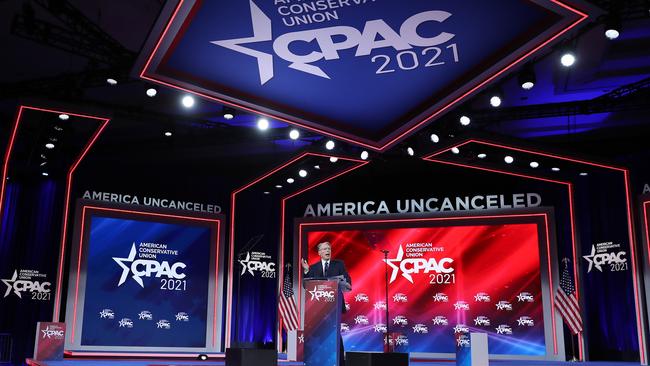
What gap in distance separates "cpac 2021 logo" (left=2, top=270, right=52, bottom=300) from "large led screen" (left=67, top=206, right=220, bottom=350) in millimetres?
432

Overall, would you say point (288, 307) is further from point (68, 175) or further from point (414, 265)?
point (68, 175)

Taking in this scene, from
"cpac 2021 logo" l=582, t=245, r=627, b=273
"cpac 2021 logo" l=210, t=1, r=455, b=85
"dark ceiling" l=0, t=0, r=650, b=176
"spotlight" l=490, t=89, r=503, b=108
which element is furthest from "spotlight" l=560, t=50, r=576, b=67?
"cpac 2021 logo" l=582, t=245, r=627, b=273

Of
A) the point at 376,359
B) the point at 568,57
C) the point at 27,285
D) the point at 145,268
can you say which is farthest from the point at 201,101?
the point at 376,359

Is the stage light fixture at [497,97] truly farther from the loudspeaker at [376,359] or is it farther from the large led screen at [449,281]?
the loudspeaker at [376,359]

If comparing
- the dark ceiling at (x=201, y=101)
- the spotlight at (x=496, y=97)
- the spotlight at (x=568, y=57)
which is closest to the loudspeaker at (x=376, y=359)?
the dark ceiling at (x=201, y=101)

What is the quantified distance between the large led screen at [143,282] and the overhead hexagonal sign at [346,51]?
15.6 ft

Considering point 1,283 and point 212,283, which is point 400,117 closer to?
point 212,283

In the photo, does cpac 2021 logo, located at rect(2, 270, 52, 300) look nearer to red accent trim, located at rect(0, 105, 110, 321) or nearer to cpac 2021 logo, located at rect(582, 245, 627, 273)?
red accent trim, located at rect(0, 105, 110, 321)

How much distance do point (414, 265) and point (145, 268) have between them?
5.02m

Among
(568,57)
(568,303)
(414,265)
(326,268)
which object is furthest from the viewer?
(414,265)

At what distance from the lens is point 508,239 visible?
11352mm

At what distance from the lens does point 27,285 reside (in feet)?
33.5

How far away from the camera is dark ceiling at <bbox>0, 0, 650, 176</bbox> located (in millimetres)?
8039

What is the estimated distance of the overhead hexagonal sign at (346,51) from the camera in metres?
5.84
